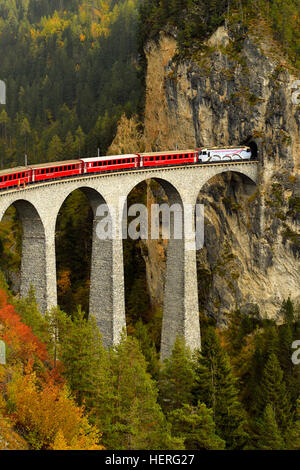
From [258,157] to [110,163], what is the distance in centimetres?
1571

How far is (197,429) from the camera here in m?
35.8

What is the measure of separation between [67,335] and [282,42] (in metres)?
36.3

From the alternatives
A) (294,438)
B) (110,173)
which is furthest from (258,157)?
(294,438)

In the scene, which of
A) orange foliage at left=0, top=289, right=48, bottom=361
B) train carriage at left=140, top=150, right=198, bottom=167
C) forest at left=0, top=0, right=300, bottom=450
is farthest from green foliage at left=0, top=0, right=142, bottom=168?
orange foliage at left=0, top=289, right=48, bottom=361

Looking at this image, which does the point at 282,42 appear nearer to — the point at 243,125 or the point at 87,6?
the point at 243,125

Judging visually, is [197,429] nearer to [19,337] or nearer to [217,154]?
[19,337]

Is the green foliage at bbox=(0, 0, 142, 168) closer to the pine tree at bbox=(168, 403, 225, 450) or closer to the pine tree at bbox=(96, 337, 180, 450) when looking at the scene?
the pine tree at bbox=(96, 337, 180, 450)

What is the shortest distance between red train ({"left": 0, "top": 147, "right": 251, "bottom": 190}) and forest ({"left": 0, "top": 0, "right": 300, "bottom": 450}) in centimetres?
806

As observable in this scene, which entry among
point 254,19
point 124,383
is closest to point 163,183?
point 254,19

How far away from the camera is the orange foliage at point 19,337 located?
112 ft

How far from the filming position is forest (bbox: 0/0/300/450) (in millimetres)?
30812

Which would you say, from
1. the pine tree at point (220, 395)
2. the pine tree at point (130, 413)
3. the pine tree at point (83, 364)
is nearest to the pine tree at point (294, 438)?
the pine tree at point (220, 395)

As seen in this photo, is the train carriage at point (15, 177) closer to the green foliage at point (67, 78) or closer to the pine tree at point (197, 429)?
the pine tree at point (197, 429)

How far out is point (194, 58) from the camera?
206ft
